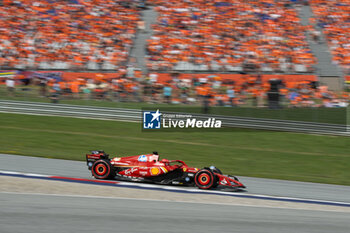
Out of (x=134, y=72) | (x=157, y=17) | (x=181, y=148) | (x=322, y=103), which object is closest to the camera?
(x=181, y=148)

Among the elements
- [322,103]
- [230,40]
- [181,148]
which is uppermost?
[230,40]

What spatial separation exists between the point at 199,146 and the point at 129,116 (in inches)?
141

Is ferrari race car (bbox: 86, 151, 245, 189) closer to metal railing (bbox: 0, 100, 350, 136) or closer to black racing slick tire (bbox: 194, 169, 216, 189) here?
black racing slick tire (bbox: 194, 169, 216, 189)

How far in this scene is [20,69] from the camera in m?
19.3

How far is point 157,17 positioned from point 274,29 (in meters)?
5.75

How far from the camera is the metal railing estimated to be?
1681 centimetres

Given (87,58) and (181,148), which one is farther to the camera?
(87,58)

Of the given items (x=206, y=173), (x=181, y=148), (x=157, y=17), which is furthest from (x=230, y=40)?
(x=206, y=173)

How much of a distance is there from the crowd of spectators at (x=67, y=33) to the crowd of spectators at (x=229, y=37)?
5.13 ft

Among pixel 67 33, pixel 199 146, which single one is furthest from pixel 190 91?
pixel 67 33

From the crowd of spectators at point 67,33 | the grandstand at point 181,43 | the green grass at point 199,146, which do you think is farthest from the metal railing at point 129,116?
the crowd of spectators at point 67,33

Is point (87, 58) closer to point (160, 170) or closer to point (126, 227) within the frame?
point (160, 170)

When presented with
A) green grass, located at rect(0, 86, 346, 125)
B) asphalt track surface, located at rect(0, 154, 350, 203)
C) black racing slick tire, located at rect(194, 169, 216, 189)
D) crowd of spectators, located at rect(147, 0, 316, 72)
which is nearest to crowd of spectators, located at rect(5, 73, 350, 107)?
green grass, located at rect(0, 86, 346, 125)

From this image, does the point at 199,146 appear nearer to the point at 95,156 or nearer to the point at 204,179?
the point at 204,179
